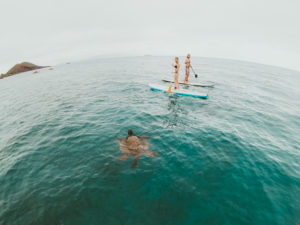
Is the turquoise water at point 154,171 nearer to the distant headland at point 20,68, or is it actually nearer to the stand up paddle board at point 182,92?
the stand up paddle board at point 182,92

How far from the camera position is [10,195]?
6926 mm

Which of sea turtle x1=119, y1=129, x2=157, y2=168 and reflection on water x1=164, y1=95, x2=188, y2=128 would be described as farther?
reflection on water x1=164, y1=95, x2=188, y2=128

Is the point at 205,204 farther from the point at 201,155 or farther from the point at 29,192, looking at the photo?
the point at 29,192

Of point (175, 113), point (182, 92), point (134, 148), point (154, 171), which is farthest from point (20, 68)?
point (154, 171)

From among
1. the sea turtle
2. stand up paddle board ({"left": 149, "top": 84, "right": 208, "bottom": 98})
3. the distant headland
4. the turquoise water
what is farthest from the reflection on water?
the distant headland

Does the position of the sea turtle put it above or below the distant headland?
below

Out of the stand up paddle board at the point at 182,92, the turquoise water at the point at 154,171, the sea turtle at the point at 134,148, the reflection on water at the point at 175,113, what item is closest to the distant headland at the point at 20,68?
the turquoise water at the point at 154,171

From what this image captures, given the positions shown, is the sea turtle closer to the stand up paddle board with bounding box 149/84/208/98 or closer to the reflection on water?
the reflection on water

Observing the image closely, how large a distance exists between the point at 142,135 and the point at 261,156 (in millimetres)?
9066

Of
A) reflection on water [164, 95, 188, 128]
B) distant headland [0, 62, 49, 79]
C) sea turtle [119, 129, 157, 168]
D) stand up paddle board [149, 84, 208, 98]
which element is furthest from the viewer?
distant headland [0, 62, 49, 79]

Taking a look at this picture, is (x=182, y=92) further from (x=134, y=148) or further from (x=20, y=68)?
(x=20, y=68)

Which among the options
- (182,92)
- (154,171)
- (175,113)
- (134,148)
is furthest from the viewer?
(182,92)

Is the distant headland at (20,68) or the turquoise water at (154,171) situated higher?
the distant headland at (20,68)

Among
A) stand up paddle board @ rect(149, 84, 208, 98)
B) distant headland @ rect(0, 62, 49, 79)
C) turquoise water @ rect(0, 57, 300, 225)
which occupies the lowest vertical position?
turquoise water @ rect(0, 57, 300, 225)
